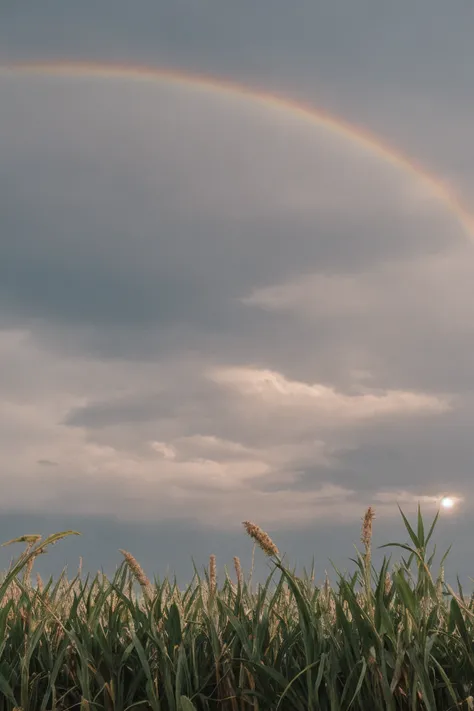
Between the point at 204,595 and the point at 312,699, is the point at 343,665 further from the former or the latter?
the point at 204,595

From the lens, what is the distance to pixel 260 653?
464 centimetres

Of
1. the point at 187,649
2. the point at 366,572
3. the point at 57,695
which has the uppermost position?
the point at 366,572

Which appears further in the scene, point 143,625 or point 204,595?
point 204,595

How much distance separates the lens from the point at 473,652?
14.3 feet

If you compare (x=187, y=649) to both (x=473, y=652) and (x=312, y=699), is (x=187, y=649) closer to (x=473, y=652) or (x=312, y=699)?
(x=312, y=699)

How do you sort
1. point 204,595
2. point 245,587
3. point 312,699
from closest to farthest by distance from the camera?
point 312,699, point 204,595, point 245,587

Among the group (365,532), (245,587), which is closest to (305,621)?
(365,532)

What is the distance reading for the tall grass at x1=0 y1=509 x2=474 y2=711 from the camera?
4.20 m

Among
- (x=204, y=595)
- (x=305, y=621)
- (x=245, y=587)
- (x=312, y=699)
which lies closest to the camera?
(x=312, y=699)

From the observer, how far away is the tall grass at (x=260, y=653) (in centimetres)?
420

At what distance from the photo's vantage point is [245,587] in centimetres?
611

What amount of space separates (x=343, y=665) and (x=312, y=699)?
0.33 metres

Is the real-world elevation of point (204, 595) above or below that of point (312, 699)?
above

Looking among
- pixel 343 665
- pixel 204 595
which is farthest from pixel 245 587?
pixel 343 665
